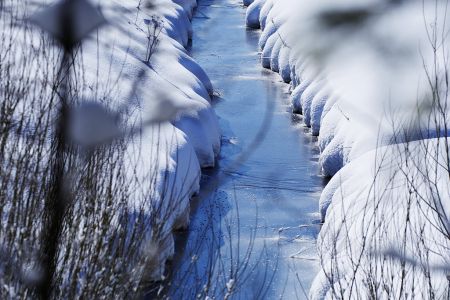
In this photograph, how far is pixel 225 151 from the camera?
1622cm

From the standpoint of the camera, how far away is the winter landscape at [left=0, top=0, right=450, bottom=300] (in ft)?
21.3

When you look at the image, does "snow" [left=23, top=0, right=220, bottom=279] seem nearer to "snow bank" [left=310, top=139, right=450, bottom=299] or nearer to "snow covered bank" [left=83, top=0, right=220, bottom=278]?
"snow covered bank" [left=83, top=0, right=220, bottom=278]

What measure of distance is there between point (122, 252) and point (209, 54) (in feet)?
51.5

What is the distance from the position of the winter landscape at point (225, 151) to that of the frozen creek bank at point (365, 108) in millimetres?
43

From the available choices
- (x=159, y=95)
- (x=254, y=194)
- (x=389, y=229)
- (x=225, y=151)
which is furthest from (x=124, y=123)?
(x=225, y=151)

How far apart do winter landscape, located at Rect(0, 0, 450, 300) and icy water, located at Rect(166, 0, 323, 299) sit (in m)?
0.04

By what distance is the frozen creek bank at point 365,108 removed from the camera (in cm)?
957

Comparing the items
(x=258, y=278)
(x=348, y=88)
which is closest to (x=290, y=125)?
(x=348, y=88)

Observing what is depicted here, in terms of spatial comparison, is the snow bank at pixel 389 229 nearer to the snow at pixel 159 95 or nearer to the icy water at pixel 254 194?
the icy water at pixel 254 194

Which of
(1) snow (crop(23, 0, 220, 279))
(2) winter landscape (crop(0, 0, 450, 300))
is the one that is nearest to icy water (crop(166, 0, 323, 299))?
(2) winter landscape (crop(0, 0, 450, 300))

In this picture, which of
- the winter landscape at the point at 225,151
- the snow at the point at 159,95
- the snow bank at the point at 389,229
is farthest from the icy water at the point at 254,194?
the snow bank at the point at 389,229

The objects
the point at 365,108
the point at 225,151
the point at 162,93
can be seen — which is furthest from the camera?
the point at 225,151

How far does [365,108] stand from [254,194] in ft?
8.25

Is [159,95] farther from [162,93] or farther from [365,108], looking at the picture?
[365,108]
